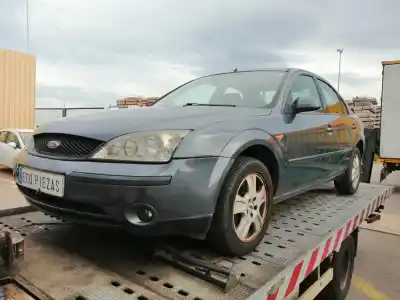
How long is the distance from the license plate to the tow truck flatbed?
326 millimetres

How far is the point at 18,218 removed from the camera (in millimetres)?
2549

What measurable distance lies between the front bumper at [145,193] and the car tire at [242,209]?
90mm

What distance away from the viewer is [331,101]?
12.0 ft

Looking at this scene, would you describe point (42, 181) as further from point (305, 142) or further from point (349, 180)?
point (349, 180)

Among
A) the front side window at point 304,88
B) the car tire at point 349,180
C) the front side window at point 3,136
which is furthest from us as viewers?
the front side window at point 3,136

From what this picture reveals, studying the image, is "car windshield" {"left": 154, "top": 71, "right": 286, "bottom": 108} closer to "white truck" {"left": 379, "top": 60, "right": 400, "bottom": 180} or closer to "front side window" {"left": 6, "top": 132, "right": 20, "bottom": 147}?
"white truck" {"left": 379, "top": 60, "right": 400, "bottom": 180}

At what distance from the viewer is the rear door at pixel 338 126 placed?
3386 mm

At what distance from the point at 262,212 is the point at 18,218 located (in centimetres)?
161

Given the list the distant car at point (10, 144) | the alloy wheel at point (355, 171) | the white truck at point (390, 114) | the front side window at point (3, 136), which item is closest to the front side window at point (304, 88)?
the alloy wheel at point (355, 171)

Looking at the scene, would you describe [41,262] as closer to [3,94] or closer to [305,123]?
[305,123]

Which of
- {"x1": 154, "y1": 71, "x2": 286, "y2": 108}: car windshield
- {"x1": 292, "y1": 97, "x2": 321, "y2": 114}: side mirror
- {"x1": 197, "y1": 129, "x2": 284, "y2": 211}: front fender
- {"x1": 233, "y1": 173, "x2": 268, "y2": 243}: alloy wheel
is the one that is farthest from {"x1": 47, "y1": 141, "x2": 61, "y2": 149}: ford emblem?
{"x1": 292, "y1": 97, "x2": 321, "y2": 114}: side mirror

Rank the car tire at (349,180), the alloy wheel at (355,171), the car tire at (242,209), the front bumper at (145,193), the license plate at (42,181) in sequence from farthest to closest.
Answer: the alloy wheel at (355,171) < the car tire at (349,180) < the car tire at (242,209) < the license plate at (42,181) < the front bumper at (145,193)

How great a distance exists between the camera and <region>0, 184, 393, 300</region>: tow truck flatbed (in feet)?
5.17

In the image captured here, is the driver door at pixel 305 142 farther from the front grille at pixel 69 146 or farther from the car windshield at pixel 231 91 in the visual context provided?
the front grille at pixel 69 146
